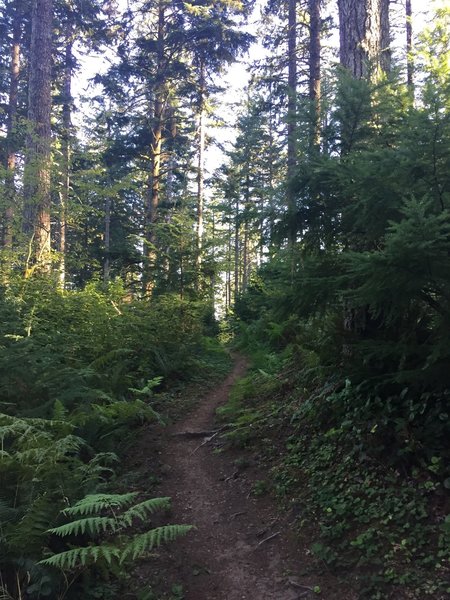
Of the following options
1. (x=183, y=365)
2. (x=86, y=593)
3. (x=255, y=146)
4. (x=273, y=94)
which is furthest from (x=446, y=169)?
(x=255, y=146)

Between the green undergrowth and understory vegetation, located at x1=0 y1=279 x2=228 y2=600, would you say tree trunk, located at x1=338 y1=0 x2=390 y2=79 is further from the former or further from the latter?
understory vegetation, located at x1=0 y1=279 x2=228 y2=600

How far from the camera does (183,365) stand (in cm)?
963

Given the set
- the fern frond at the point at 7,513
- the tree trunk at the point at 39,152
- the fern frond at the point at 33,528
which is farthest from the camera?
the tree trunk at the point at 39,152

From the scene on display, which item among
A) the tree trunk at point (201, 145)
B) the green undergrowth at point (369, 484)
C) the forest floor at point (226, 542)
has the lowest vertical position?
the forest floor at point (226, 542)

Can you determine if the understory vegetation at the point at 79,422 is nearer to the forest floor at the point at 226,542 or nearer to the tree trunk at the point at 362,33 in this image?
the forest floor at the point at 226,542

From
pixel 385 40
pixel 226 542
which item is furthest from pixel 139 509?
→ pixel 385 40

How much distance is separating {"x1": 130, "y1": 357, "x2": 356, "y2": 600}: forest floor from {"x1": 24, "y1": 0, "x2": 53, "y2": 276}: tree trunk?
544 centimetres

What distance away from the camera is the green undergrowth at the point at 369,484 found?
3123mm

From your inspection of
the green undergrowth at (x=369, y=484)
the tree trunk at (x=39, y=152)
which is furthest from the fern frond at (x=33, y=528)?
the tree trunk at (x=39, y=152)

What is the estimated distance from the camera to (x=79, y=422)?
16.9ft

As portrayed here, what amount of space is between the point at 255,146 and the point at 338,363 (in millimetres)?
26747

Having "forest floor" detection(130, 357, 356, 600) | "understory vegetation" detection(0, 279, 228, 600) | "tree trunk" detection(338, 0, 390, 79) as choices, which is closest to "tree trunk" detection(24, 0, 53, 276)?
"understory vegetation" detection(0, 279, 228, 600)

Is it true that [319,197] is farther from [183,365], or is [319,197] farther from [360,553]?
[183,365]

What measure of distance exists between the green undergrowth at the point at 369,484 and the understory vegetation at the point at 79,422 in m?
1.35
